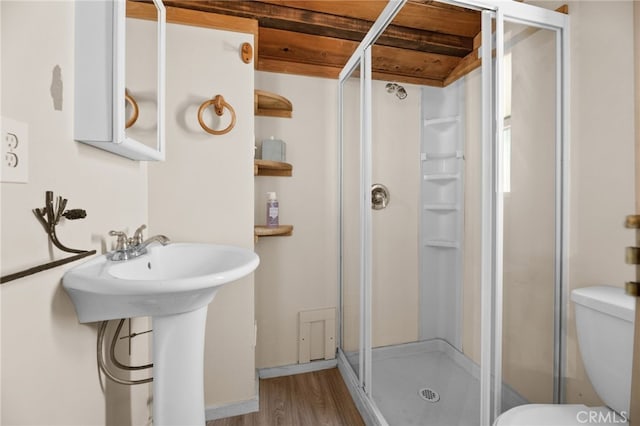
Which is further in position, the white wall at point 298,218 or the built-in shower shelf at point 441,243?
the white wall at point 298,218

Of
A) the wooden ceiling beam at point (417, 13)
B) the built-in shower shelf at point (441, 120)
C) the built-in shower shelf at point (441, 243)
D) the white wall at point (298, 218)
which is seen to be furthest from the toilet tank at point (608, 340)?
the white wall at point (298, 218)

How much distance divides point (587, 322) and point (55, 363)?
149cm

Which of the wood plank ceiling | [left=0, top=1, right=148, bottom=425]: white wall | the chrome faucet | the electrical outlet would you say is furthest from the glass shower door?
the electrical outlet

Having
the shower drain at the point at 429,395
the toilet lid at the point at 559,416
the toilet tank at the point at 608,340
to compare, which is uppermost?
the toilet tank at the point at 608,340

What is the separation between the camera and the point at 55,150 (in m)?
0.67

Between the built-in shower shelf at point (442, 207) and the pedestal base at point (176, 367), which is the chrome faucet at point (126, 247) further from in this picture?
the built-in shower shelf at point (442, 207)

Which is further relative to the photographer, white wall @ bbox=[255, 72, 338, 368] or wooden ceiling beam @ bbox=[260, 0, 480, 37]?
white wall @ bbox=[255, 72, 338, 368]

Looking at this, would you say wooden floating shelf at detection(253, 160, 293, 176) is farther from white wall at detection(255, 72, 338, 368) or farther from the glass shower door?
the glass shower door

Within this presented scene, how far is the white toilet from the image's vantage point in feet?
2.46

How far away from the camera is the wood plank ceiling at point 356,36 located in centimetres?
114

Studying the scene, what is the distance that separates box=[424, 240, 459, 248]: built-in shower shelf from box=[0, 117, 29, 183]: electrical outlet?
1309mm

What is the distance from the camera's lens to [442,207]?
1196 millimetres

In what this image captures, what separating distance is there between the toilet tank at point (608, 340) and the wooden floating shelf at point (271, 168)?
140 cm

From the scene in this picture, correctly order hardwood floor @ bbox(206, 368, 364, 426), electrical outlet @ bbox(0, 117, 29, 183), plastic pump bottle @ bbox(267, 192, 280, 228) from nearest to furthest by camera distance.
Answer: electrical outlet @ bbox(0, 117, 29, 183) → hardwood floor @ bbox(206, 368, 364, 426) → plastic pump bottle @ bbox(267, 192, 280, 228)
